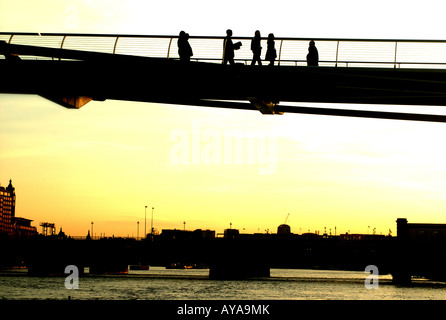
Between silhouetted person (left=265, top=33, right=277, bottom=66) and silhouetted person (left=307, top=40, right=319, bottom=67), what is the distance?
1196 millimetres

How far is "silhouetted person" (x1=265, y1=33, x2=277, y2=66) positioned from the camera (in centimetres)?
2395

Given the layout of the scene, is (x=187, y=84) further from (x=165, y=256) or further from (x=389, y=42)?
(x=165, y=256)

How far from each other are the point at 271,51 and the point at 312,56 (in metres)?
1.47

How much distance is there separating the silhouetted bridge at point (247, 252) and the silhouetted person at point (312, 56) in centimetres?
10651

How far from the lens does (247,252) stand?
436 feet

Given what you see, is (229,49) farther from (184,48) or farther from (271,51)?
(184,48)

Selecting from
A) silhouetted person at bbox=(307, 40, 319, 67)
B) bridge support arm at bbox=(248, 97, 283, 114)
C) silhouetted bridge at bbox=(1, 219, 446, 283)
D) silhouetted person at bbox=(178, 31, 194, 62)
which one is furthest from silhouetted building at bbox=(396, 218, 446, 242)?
silhouetted person at bbox=(178, 31, 194, 62)

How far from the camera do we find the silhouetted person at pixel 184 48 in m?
24.1

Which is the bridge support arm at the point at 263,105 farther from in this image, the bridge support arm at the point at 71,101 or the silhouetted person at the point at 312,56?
the bridge support arm at the point at 71,101

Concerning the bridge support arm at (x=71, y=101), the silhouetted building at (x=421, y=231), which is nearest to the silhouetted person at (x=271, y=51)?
the bridge support arm at (x=71, y=101)

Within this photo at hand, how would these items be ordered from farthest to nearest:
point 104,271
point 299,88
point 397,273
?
1. point 104,271
2. point 397,273
3. point 299,88
